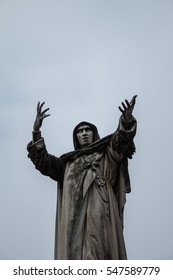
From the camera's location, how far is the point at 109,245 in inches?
887

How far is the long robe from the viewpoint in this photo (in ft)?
74.2

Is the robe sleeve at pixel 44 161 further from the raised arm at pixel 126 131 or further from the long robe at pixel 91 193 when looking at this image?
the raised arm at pixel 126 131

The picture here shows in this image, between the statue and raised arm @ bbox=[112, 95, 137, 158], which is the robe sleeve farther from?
raised arm @ bbox=[112, 95, 137, 158]

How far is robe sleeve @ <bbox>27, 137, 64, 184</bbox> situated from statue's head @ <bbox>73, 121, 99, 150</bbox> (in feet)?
2.28

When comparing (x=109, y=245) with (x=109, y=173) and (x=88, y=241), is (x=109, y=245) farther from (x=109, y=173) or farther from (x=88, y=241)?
(x=109, y=173)

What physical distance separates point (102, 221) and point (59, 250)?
3.76 ft

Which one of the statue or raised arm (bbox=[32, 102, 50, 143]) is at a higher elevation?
raised arm (bbox=[32, 102, 50, 143])

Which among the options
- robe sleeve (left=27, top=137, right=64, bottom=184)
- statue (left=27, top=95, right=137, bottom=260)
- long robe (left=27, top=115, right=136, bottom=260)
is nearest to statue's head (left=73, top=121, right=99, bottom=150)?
statue (left=27, top=95, right=137, bottom=260)

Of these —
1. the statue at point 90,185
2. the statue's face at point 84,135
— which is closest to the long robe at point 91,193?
the statue at point 90,185

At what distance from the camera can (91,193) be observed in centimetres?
2333

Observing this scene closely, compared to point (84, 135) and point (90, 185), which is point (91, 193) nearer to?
point (90, 185)

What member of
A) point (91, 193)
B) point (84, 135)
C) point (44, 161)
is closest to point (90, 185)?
point (91, 193)

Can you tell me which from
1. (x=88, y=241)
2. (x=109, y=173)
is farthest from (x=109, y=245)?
(x=109, y=173)
